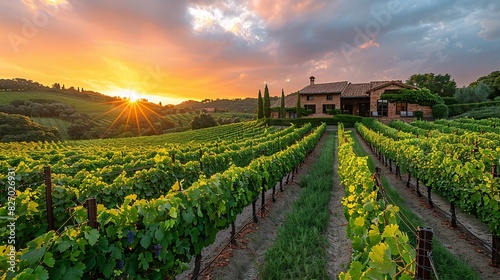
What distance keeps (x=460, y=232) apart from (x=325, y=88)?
4301 centimetres

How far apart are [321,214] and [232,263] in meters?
2.85

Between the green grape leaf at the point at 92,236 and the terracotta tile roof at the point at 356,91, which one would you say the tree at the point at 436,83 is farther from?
the green grape leaf at the point at 92,236

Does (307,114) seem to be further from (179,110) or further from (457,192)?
(179,110)

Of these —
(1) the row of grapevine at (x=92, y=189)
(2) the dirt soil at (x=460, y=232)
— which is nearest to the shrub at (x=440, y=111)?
(2) the dirt soil at (x=460, y=232)

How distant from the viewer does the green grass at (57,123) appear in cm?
6072

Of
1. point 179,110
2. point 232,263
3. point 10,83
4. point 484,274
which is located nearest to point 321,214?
point 232,263

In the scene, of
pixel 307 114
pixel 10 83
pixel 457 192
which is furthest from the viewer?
pixel 10 83

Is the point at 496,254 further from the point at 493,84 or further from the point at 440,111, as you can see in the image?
the point at 493,84

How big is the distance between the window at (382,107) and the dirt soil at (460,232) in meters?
34.1

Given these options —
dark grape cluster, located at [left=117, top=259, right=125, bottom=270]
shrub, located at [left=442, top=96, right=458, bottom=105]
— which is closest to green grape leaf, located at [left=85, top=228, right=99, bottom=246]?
dark grape cluster, located at [left=117, top=259, right=125, bottom=270]

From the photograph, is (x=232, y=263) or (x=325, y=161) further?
(x=325, y=161)

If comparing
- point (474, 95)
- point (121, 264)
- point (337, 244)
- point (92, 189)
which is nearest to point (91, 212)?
point (121, 264)

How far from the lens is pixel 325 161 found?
14789mm

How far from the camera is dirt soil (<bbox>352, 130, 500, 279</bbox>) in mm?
5332
